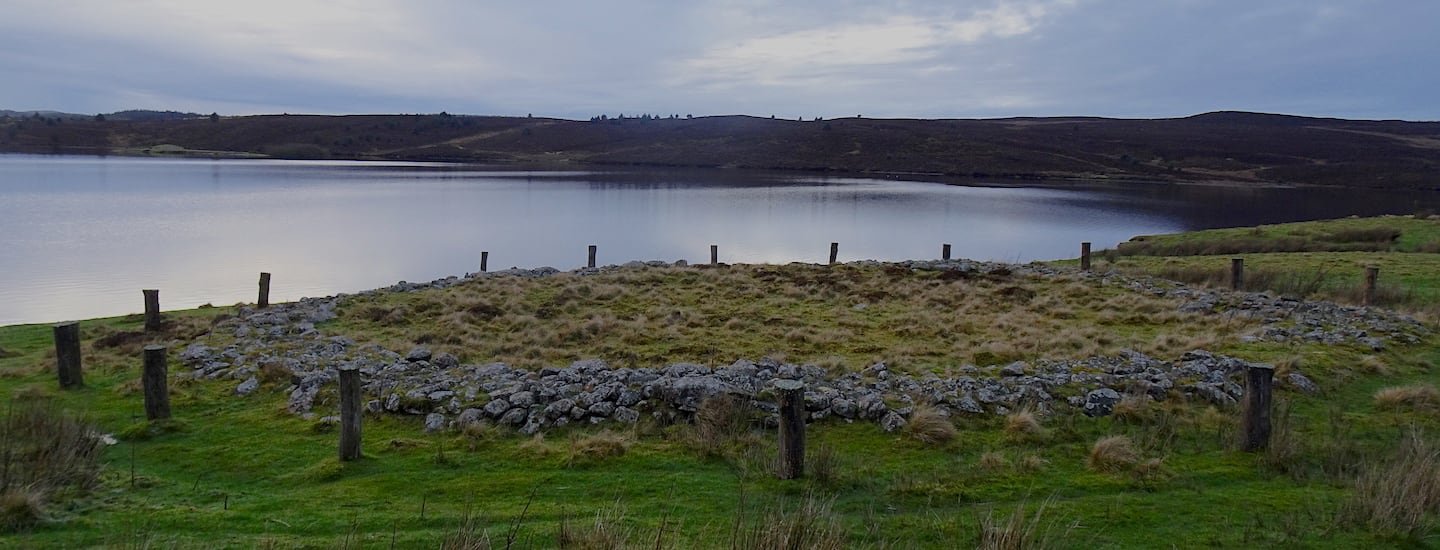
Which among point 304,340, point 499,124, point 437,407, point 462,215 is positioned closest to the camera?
point 437,407

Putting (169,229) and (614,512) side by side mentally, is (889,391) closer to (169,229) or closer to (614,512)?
(614,512)

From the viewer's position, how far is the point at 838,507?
7574 mm

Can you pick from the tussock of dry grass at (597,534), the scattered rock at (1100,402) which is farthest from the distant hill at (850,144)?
the tussock of dry grass at (597,534)

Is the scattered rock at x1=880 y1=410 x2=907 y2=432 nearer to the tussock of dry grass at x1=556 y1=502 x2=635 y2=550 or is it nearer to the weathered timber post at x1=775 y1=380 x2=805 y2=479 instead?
the weathered timber post at x1=775 y1=380 x2=805 y2=479

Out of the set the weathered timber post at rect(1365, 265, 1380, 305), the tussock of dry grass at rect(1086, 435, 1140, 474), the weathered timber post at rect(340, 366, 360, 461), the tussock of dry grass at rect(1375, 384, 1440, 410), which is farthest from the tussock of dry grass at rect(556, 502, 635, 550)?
the weathered timber post at rect(1365, 265, 1380, 305)

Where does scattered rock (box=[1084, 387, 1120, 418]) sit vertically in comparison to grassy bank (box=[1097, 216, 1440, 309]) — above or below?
below

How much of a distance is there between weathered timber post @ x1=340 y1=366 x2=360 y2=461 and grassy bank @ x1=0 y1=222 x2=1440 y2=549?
0.63 ft

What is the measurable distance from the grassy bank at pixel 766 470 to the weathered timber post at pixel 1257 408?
24cm

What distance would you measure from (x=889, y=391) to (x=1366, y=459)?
197 inches

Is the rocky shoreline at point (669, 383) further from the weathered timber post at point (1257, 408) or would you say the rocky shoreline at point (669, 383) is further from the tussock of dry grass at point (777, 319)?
the weathered timber post at point (1257, 408)

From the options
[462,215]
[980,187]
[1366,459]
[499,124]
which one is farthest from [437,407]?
[499,124]

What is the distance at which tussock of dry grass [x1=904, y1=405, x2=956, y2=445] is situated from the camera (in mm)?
9438

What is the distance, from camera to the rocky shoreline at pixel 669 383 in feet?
33.9

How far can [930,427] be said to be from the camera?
9.60m
